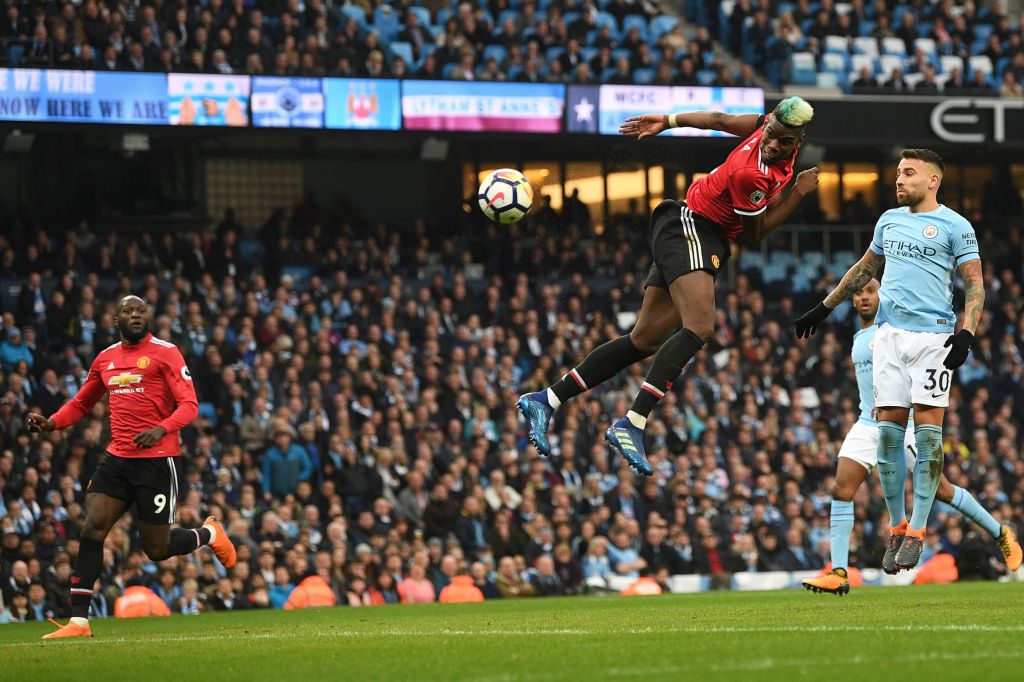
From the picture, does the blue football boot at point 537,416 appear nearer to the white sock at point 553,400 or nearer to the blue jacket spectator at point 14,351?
the white sock at point 553,400

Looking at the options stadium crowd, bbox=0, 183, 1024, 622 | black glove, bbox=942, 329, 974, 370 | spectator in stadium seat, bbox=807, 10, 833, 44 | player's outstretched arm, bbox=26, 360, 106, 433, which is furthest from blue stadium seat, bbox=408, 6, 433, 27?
black glove, bbox=942, 329, 974, 370

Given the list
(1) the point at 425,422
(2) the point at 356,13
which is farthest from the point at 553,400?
(2) the point at 356,13

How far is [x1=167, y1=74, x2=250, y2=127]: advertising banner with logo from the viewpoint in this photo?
20203 mm

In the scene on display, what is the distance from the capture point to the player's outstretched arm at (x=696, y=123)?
31.2 ft

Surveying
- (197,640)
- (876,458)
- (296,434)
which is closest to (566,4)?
(296,434)

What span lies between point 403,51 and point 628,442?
14.3 metres

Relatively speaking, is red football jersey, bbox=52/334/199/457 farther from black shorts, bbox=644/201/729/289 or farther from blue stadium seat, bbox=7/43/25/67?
blue stadium seat, bbox=7/43/25/67

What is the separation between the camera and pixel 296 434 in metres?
18.2

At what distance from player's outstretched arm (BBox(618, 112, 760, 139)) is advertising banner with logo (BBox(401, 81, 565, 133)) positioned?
11.8m

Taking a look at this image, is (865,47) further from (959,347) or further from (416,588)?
(959,347)

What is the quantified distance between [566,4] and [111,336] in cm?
967

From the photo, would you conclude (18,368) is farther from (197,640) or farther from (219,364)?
(197,640)

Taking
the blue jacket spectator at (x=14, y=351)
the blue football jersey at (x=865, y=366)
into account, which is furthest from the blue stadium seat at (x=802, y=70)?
the blue football jersey at (x=865, y=366)

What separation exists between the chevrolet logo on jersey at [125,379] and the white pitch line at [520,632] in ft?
5.60
